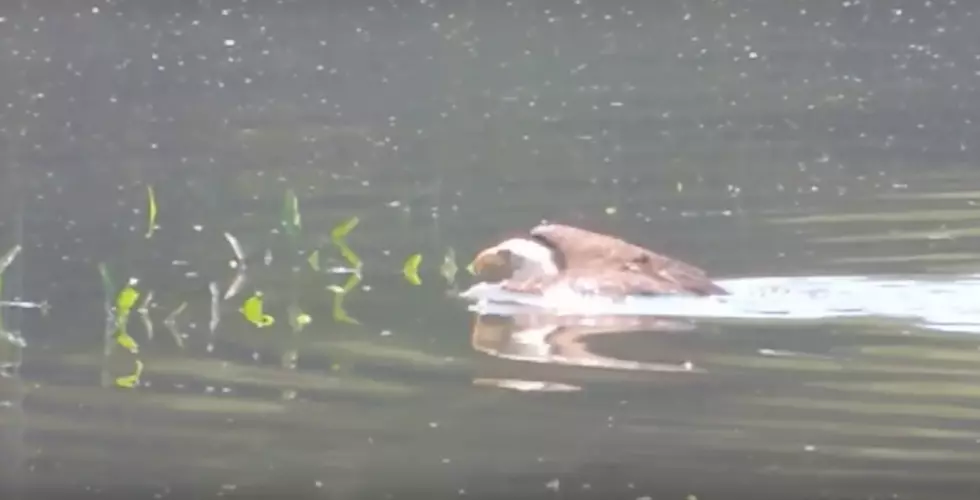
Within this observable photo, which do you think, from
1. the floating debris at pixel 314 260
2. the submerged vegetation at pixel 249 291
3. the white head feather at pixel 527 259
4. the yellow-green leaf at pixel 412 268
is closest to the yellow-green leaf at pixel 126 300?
the submerged vegetation at pixel 249 291

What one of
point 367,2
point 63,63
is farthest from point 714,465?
point 63,63

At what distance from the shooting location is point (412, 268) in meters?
2.40

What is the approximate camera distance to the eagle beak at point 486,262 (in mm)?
2357

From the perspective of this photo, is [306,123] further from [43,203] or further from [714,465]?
[714,465]

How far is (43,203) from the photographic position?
8.20 feet

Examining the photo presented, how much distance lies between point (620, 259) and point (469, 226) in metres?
0.20

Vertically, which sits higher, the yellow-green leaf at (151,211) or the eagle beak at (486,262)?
the yellow-green leaf at (151,211)

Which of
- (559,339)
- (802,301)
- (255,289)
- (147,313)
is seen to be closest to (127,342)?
(147,313)

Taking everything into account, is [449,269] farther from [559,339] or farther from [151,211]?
[151,211]

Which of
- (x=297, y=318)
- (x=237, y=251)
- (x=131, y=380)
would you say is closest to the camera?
(x=131, y=380)

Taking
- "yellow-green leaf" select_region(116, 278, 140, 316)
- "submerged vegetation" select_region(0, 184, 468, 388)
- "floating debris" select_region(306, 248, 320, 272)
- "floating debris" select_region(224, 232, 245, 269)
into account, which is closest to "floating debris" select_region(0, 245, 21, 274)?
"submerged vegetation" select_region(0, 184, 468, 388)

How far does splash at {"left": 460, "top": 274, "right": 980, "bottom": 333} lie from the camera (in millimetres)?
2256

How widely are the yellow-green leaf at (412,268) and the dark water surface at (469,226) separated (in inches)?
0.5

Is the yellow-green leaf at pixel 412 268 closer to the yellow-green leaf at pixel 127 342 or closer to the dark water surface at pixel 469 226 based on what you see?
the dark water surface at pixel 469 226
